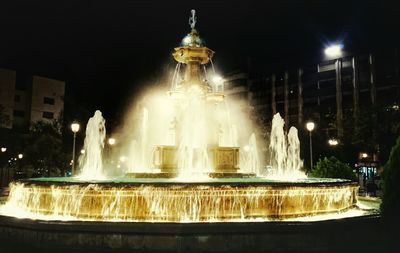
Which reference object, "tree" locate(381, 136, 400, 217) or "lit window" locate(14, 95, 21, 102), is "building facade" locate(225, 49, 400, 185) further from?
"lit window" locate(14, 95, 21, 102)

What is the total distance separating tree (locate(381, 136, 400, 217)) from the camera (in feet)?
30.1

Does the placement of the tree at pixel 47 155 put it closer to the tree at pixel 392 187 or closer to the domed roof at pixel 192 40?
the domed roof at pixel 192 40

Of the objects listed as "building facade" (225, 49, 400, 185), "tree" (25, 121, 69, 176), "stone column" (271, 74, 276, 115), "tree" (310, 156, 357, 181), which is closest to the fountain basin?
"tree" (310, 156, 357, 181)

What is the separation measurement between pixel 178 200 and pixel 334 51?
71051 mm

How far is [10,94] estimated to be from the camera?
67.4m

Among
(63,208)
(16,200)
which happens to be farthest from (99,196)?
(16,200)

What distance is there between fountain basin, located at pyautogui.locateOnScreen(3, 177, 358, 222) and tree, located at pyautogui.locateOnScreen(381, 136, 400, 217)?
88.9 inches

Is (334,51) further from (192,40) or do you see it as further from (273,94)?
(192,40)

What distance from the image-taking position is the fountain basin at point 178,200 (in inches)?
410

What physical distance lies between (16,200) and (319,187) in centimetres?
944

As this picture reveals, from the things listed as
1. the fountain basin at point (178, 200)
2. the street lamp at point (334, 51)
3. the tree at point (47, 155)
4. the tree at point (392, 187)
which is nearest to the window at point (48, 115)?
the tree at point (47, 155)

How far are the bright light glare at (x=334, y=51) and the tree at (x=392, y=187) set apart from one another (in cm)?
6855

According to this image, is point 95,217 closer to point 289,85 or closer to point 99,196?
point 99,196

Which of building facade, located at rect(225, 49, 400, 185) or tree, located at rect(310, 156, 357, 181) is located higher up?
building facade, located at rect(225, 49, 400, 185)
